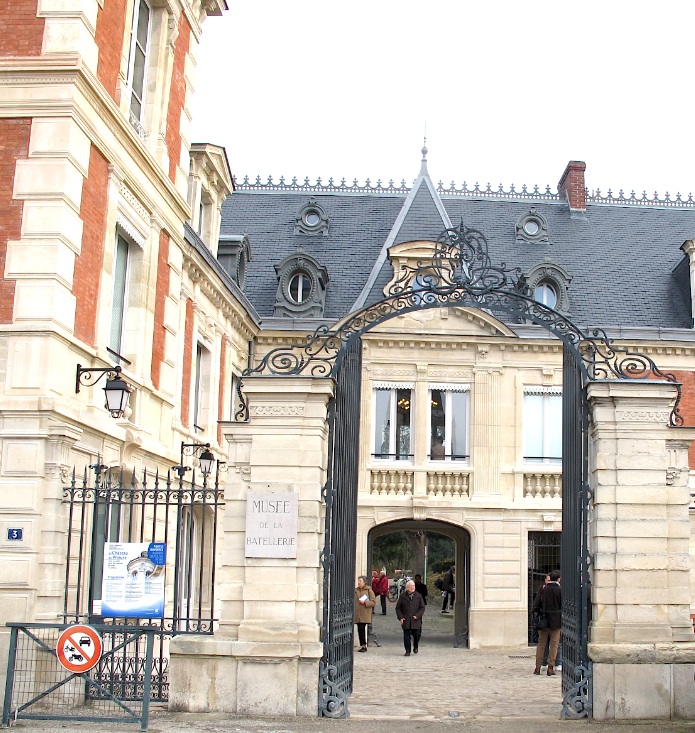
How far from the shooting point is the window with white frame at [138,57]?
45.0ft

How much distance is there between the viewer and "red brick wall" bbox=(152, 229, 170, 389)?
47.3ft

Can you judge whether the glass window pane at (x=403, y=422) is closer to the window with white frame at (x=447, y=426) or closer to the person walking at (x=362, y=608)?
the window with white frame at (x=447, y=426)

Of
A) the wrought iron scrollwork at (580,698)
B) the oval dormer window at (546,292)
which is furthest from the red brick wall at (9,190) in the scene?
the oval dormer window at (546,292)

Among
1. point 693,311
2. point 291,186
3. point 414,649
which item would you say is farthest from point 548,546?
point 291,186

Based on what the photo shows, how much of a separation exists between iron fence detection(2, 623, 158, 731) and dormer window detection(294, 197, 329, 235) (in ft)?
52.7

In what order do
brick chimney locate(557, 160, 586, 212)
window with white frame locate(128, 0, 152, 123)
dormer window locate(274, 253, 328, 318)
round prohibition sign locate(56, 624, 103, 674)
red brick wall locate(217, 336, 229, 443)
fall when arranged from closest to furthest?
round prohibition sign locate(56, 624, 103, 674) < window with white frame locate(128, 0, 152, 123) < red brick wall locate(217, 336, 229, 443) < dormer window locate(274, 253, 328, 318) < brick chimney locate(557, 160, 586, 212)

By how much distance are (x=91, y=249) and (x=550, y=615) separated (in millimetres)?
8076

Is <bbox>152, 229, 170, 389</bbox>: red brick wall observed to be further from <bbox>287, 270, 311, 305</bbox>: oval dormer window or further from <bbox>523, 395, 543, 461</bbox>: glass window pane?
<bbox>523, 395, 543, 461</bbox>: glass window pane

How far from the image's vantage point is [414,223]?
80.8 feet

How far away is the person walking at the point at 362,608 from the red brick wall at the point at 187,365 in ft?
17.4

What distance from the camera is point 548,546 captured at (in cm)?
2216

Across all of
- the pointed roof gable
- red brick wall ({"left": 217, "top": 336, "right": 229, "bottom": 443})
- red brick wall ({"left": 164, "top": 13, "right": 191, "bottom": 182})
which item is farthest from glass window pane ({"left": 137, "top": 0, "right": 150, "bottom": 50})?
the pointed roof gable

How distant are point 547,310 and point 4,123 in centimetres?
599

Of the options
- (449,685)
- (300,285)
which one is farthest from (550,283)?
(449,685)
